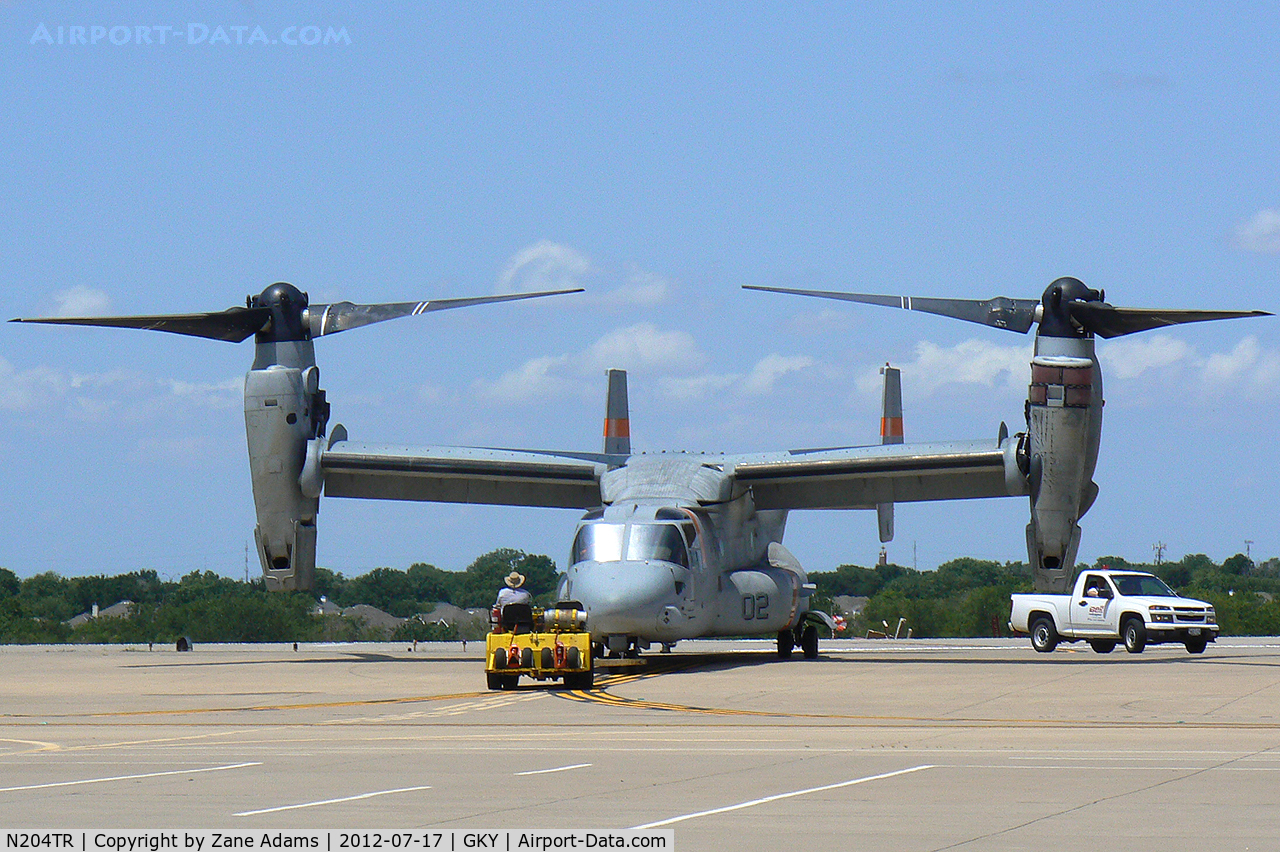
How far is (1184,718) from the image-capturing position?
16219 millimetres

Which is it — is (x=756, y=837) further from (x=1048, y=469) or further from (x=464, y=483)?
(x=464, y=483)

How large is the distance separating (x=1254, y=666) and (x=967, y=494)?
6169 mm

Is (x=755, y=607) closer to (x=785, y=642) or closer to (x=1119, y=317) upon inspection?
(x=785, y=642)

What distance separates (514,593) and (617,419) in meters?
14.7

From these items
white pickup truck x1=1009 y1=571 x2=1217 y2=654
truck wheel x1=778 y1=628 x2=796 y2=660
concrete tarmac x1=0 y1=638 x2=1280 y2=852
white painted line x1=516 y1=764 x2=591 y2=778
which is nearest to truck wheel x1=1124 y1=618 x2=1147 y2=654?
white pickup truck x1=1009 y1=571 x2=1217 y2=654

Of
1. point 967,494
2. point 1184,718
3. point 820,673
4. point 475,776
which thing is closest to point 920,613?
point 967,494

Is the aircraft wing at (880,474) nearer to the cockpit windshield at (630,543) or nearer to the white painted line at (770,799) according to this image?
the cockpit windshield at (630,543)

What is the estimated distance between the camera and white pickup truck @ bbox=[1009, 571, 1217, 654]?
1190 inches

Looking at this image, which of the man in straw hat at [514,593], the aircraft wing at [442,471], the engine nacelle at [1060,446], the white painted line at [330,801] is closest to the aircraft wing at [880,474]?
the engine nacelle at [1060,446]

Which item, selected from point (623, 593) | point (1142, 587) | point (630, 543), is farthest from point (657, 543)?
point (1142, 587)

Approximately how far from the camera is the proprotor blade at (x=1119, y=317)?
84.0 feet

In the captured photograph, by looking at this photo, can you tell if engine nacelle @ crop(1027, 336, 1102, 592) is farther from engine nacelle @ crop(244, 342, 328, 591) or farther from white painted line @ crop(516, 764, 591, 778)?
white painted line @ crop(516, 764, 591, 778)

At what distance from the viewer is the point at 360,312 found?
28.5 metres

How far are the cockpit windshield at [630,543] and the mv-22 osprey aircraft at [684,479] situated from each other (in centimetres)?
3
